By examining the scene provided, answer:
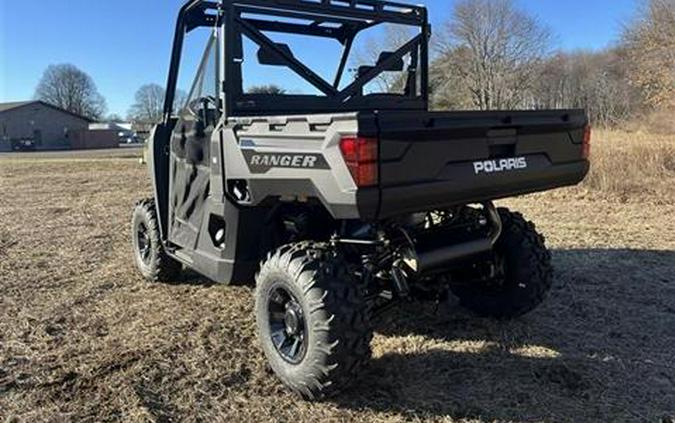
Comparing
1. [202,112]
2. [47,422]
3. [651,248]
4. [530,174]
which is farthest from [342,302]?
[651,248]

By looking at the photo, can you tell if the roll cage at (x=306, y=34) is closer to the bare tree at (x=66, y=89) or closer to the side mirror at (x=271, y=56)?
the side mirror at (x=271, y=56)

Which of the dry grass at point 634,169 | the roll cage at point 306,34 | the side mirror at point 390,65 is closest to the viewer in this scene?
the roll cage at point 306,34

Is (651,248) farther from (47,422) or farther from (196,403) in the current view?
(47,422)

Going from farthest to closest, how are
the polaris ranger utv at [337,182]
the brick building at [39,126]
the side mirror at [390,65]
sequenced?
the brick building at [39,126] → the side mirror at [390,65] → the polaris ranger utv at [337,182]

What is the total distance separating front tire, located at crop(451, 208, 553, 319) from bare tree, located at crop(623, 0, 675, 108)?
14.3 metres

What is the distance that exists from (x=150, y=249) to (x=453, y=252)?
9.96ft

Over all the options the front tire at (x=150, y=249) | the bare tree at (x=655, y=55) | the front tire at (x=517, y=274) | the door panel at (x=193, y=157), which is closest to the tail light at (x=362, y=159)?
the door panel at (x=193, y=157)

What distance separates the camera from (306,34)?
4.41m

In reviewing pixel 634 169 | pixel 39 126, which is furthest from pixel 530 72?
pixel 39 126

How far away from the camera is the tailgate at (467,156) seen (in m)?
2.64

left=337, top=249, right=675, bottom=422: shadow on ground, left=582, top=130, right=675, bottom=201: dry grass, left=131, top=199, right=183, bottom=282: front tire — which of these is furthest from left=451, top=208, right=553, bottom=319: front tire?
left=582, top=130, right=675, bottom=201: dry grass

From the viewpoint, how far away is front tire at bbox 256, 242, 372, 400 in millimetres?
2955

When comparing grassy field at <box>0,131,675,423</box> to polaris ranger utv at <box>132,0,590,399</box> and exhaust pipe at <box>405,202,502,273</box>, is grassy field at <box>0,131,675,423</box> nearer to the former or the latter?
polaris ranger utv at <box>132,0,590,399</box>

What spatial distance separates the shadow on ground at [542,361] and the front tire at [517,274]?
0.15 meters
